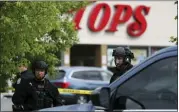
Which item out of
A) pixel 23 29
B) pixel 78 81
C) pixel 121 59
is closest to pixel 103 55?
pixel 78 81

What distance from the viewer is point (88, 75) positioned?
54.2ft

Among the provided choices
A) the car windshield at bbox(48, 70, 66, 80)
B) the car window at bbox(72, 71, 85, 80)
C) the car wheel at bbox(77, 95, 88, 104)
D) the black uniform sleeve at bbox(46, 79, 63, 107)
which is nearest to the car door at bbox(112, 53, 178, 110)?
the black uniform sleeve at bbox(46, 79, 63, 107)

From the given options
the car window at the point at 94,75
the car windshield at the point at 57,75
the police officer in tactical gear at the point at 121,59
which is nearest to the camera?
the police officer in tactical gear at the point at 121,59

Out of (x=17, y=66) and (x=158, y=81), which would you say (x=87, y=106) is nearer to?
(x=158, y=81)

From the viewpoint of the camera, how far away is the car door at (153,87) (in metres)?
3.69

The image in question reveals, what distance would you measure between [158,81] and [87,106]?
0.63 metres

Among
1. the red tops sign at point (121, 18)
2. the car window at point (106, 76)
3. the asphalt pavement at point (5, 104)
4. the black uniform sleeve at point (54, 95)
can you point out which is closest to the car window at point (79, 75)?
the car window at point (106, 76)

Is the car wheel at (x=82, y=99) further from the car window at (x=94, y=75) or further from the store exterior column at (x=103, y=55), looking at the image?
the store exterior column at (x=103, y=55)

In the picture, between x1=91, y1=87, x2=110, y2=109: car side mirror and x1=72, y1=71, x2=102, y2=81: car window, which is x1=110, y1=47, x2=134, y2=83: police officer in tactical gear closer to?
x1=91, y1=87, x2=110, y2=109: car side mirror

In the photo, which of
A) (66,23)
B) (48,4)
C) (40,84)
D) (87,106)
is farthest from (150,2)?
(87,106)

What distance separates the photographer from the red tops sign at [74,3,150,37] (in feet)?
84.6

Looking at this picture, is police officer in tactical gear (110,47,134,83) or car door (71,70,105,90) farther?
car door (71,70,105,90)

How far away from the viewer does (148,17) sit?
2745 cm

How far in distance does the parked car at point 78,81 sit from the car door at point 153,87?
11665mm
